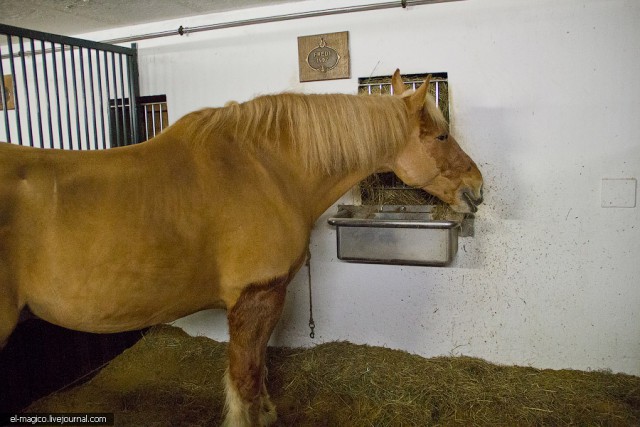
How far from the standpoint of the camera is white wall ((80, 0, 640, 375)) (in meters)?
2.55

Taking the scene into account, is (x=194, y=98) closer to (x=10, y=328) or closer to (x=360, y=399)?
(x=10, y=328)

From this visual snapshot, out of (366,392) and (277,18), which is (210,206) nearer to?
(366,392)

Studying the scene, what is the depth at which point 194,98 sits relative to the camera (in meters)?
3.35

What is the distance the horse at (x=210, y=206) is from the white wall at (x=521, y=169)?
50 cm

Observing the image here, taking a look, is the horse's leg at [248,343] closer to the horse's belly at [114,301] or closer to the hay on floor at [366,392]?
the horse's belly at [114,301]

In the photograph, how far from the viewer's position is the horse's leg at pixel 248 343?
1.92 m

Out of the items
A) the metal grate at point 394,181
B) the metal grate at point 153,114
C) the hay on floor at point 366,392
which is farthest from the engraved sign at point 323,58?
the hay on floor at point 366,392

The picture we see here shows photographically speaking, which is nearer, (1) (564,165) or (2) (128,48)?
(1) (564,165)

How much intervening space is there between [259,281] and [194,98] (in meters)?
2.03

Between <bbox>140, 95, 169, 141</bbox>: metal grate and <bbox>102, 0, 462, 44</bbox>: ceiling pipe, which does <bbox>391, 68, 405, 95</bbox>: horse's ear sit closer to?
<bbox>102, 0, 462, 44</bbox>: ceiling pipe

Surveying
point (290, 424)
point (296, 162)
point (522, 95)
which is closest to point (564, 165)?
point (522, 95)

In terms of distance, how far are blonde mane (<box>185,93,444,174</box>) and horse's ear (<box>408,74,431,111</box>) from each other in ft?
0.23

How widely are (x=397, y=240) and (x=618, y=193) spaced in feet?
4.54

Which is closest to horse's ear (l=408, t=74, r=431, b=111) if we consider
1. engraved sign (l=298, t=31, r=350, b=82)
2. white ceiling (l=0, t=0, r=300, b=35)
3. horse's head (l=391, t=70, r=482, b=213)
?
horse's head (l=391, t=70, r=482, b=213)
